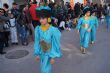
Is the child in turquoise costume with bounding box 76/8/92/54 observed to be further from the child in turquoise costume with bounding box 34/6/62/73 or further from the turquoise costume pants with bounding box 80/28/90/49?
the child in turquoise costume with bounding box 34/6/62/73

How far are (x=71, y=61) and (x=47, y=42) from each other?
296 cm

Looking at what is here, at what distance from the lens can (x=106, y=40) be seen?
11.7 meters

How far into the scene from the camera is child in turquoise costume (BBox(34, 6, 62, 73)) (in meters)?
5.57

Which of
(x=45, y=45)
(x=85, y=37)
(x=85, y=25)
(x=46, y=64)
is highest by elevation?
(x=85, y=25)

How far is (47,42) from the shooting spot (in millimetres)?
5660

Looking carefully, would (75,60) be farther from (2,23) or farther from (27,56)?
(2,23)

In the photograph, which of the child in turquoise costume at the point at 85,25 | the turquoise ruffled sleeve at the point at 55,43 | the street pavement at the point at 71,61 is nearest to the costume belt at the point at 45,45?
the turquoise ruffled sleeve at the point at 55,43

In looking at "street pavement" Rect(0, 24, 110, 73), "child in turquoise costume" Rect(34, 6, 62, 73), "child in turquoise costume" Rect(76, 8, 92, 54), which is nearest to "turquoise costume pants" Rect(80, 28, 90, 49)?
"child in turquoise costume" Rect(76, 8, 92, 54)

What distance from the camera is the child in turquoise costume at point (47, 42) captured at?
5574 millimetres

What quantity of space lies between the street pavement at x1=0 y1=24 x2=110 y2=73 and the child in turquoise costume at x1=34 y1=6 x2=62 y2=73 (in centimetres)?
184

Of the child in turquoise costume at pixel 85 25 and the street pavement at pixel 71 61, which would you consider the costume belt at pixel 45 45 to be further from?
the child in turquoise costume at pixel 85 25

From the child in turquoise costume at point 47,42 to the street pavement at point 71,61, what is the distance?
1.84 meters

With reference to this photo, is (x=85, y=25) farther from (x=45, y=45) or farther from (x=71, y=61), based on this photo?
(x=45, y=45)

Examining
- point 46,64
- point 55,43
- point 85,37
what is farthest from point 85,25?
point 46,64
